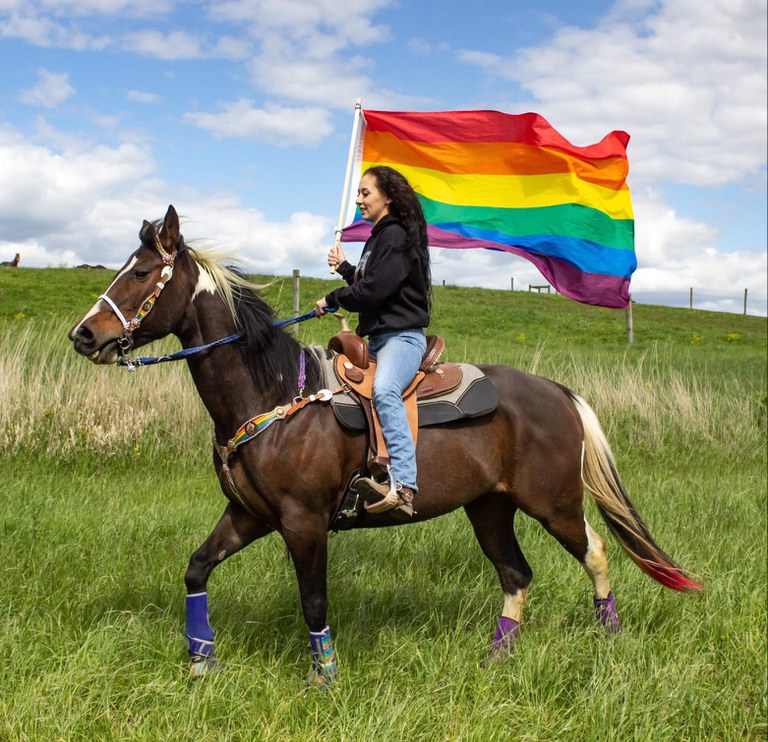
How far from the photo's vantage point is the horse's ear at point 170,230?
12.0ft

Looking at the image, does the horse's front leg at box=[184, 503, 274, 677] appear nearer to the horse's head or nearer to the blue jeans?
the blue jeans

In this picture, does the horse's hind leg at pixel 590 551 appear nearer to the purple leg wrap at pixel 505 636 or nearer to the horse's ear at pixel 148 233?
the purple leg wrap at pixel 505 636

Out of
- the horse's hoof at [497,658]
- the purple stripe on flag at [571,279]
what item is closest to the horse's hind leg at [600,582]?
the horse's hoof at [497,658]

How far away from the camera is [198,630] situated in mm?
3936

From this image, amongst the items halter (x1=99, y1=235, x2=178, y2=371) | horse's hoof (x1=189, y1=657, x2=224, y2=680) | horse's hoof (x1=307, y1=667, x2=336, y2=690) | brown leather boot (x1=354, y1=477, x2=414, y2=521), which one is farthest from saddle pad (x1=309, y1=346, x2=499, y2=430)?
horse's hoof (x1=189, y1=657, x2=224, y2=680)

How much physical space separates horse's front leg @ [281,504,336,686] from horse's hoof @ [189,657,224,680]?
51cm

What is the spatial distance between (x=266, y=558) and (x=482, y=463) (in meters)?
2.11

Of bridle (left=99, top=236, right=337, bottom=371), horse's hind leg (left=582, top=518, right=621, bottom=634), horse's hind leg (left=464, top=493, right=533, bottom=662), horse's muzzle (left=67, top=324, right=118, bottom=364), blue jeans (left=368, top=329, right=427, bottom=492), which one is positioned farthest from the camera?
horse's hind leg (left=582, top=518, right=621, bottom=634)

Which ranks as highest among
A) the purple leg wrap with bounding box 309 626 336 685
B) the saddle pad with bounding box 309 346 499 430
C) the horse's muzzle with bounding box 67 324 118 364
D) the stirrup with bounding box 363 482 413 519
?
the horse's muzzle with bounding box 67 324 118 364

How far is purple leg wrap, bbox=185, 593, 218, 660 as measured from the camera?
3.92m

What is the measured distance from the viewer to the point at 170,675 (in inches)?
147

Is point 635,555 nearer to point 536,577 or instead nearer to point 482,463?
point 536,577

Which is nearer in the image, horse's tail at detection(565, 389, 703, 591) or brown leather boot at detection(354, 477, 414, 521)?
brown leather boot at detection(354, 477, 414, 521)

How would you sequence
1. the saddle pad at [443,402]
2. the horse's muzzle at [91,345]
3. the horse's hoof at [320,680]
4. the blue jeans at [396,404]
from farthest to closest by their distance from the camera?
the saddle pad at [443,402] < the blue jeans at [396,404] < the horse's hoof at [320,680] < the horse's muzzle at [91,345]
